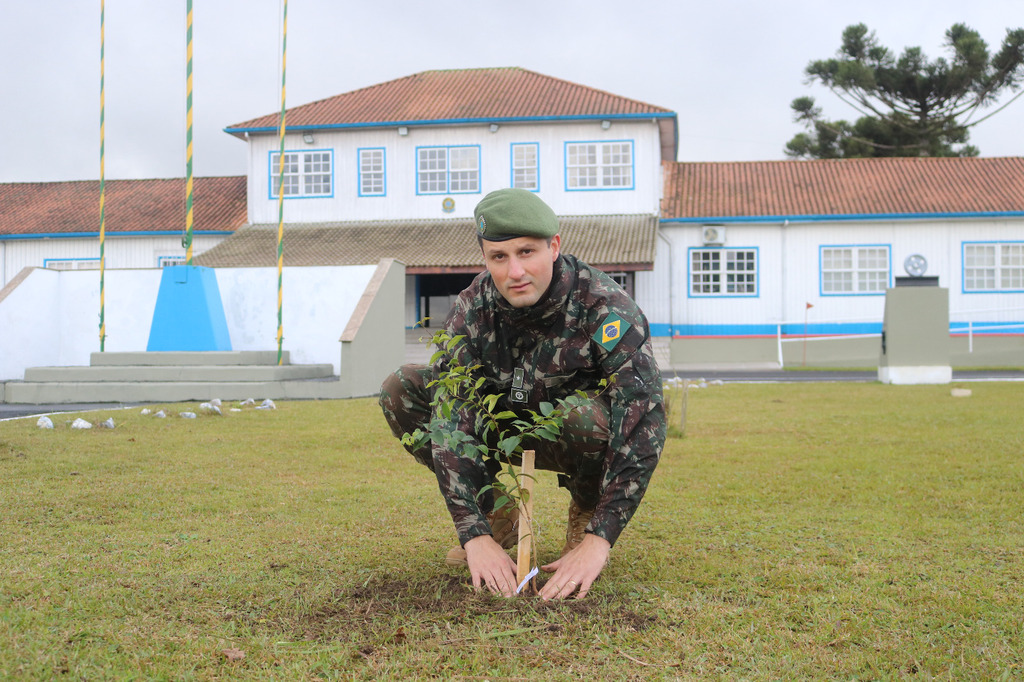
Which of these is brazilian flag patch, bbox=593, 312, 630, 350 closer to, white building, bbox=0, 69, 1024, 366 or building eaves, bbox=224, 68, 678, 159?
white building, bbox=0, 69, 1024, 366

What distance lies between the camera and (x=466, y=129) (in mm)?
22766

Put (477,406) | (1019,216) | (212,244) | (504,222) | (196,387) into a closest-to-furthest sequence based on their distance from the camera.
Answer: (504,222) < (477,406) < (196,387) < (1019,216) < (212,244)

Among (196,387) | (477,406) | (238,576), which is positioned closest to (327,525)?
(238,576)

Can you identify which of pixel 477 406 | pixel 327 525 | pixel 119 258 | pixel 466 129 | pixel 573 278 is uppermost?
pixel 466 129

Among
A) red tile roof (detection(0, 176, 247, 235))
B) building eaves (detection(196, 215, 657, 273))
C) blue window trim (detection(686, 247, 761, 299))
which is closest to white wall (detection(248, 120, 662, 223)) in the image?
building eaves (detection(196, 215, 657, 273))

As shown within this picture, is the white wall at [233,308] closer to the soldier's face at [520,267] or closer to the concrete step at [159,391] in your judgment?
the concrete step at [159,391]

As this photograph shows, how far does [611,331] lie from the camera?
275 centimetres

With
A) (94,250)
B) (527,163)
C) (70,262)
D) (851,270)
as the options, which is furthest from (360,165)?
(851,270)

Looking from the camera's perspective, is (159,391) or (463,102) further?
(463,102)

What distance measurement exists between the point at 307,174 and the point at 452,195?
4.07 meters

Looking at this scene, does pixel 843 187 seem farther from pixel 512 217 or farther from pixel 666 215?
pixel 512 217

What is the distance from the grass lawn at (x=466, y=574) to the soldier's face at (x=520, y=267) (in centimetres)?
93

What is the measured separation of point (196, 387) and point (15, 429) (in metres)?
4.47

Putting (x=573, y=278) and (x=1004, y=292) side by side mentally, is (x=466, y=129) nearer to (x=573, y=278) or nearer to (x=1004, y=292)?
(x=1004, y=292)
